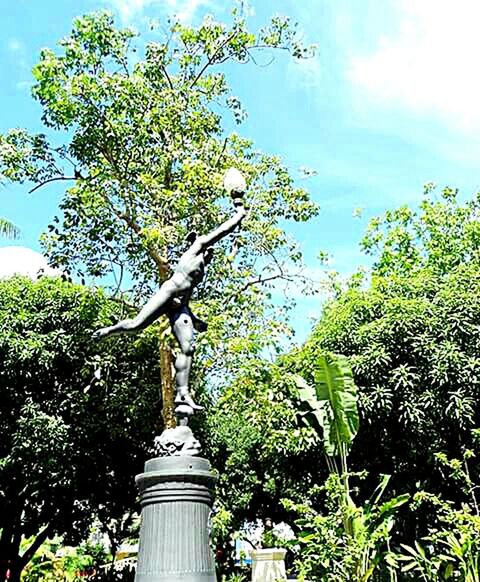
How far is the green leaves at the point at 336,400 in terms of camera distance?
27.8 ft

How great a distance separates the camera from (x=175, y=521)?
430cm

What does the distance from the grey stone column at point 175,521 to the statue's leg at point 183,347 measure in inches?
20.4

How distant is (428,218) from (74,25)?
9.43 m

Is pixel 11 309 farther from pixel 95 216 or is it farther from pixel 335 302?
pixel 335 302

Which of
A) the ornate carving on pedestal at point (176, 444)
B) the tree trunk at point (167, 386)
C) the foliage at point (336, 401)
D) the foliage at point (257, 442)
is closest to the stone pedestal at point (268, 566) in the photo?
the foliage at point (257, 442)

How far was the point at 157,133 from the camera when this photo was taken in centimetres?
977

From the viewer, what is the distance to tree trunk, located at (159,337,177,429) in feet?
29.6

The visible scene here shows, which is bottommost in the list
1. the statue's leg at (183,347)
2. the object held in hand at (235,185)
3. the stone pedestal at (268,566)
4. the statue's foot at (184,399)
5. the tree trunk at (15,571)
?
the stone pedestal at (268,566)

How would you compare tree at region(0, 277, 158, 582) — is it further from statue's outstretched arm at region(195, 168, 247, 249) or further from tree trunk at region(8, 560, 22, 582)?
statue's outstretched arm at region(195, 168, 247, 249)

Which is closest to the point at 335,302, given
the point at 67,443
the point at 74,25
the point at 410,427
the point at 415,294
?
the point at 415,294

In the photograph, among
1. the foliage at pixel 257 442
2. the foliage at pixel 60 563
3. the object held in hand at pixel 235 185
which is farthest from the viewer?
the foliage at pixel 60 563

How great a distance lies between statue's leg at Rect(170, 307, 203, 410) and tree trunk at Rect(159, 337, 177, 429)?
4019mm

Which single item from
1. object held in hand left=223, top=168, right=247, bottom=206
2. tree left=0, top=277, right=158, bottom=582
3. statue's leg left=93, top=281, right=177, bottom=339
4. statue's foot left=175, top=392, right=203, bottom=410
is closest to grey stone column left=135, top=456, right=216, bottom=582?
statue's foot left=175, top=392, right=203, bottom=410

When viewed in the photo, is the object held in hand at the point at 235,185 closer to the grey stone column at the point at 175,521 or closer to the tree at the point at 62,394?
the grey stone column at the point at 175,521
